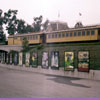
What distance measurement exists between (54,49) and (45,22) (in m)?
49.8

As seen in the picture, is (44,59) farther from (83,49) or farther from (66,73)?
(83,49)

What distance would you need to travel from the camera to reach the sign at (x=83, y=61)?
63.1ft

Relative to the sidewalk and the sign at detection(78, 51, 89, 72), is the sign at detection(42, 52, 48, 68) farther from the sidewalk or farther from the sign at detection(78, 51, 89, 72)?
the sign at detection(78, 51, 89, 72)

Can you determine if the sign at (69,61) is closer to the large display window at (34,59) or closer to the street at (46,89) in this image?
the street at (46,89)

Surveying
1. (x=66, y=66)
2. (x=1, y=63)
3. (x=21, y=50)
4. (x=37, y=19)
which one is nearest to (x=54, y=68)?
Answer: (x=66, y=66)

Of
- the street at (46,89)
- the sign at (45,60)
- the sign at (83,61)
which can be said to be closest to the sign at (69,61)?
the sign at (83,61)

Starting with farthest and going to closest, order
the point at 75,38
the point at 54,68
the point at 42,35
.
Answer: the point at 42,35
the point at 75,38
the point at 54,68

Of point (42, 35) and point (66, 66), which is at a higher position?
point (42, 35)

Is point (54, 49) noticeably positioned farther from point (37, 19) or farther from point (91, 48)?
point (37, 19)

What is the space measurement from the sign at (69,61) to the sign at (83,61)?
1018 mm

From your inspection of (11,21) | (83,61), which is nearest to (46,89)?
(83,61)

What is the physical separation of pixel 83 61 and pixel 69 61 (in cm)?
205

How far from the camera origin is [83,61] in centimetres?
1962

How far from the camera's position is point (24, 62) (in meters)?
28.2
